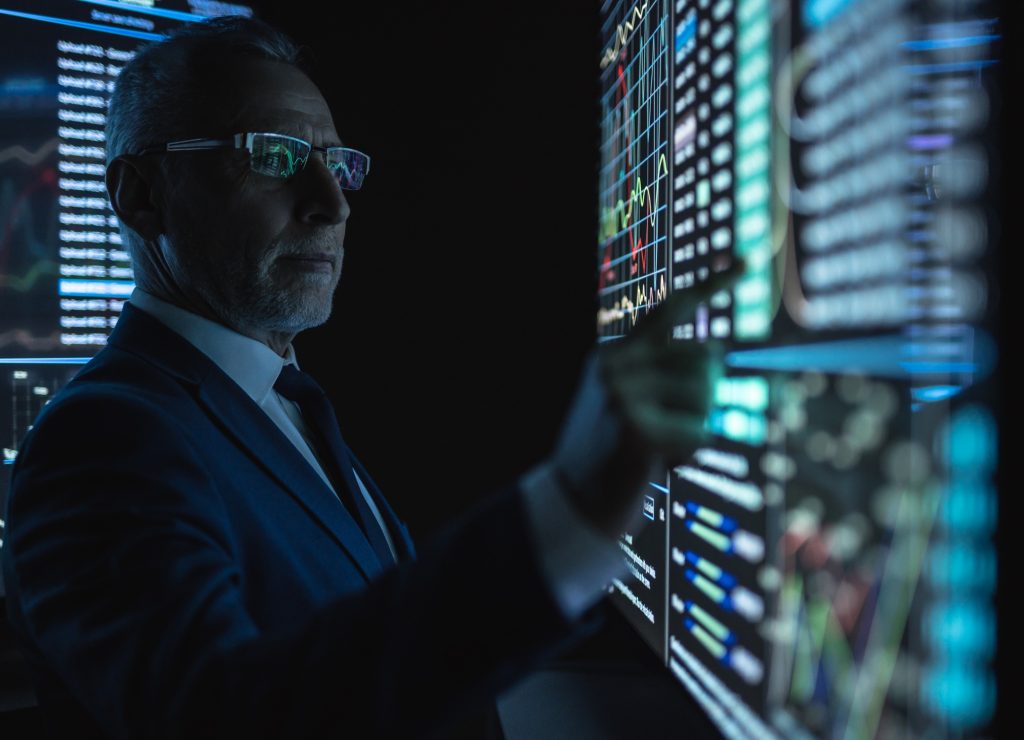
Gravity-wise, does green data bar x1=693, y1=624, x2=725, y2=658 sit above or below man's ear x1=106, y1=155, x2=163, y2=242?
below

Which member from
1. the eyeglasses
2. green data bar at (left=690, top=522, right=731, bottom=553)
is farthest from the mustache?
green data bar at (left=690, top=522, right=731, bottom=553)

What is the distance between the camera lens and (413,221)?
188 cm

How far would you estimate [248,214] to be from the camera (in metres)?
1.14

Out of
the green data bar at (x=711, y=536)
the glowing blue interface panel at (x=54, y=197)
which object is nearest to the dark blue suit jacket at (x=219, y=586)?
the green data bar at (x=711, y=536)

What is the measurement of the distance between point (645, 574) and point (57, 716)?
2.39ft

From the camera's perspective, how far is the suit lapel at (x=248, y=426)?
3.21 ft

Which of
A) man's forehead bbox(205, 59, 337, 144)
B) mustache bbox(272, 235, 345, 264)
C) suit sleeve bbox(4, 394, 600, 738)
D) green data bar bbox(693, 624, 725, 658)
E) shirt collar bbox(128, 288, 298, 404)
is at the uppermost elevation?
man's forehead bbox(205, 59, 337, 144)

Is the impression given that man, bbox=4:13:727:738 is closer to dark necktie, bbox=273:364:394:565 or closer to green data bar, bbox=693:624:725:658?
dark necktie, bbox=273:364:394:565

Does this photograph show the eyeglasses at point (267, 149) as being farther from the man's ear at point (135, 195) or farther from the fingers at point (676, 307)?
the fingers at point (676, 307)

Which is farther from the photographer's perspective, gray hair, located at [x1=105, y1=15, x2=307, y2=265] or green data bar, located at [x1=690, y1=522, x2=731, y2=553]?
gray hair, located at [x1=105, y1=15, x2=307, y2=265]

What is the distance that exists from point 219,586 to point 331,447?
566 millimetres

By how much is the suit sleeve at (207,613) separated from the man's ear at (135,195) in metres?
0.45

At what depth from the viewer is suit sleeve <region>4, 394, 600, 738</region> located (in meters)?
0.52

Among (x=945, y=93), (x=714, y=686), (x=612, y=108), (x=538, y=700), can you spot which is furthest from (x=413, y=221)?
(x=945, y=93)
